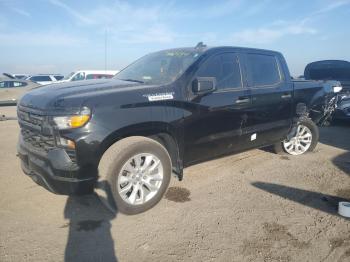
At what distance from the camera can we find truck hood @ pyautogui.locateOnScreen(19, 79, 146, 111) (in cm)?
327

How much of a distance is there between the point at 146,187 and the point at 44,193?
4.66 feet

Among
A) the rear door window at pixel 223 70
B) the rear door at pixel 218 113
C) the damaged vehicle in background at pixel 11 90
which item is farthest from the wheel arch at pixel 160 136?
the damaged vehicle in background at pixel 11 90

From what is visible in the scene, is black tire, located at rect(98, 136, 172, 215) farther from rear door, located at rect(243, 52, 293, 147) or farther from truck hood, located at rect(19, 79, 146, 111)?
rear door, located at rect(243, 52, 293, 147)

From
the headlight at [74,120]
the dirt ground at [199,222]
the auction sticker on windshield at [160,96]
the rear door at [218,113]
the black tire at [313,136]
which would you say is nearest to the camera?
the dirt ground at [199,222]

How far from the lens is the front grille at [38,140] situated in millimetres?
3334

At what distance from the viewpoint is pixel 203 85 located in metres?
3.89

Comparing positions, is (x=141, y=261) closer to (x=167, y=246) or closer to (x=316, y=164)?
(x=167, y=246)

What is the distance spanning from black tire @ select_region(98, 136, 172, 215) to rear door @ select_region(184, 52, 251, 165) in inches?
22.4

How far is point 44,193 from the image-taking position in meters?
4.24

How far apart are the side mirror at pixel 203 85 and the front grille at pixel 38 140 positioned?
66.7 inches

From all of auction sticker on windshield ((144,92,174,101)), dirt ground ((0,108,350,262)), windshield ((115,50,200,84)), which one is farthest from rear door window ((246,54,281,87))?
auction sticker on windshield ((144,92,174,101))

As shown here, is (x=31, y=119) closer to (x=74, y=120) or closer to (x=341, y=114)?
(x=74, y=120)

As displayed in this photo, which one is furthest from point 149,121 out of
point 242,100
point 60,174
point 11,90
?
point 11,90

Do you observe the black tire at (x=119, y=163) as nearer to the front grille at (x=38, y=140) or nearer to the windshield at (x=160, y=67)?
Answer: the front grille at (x=38, y=140)
